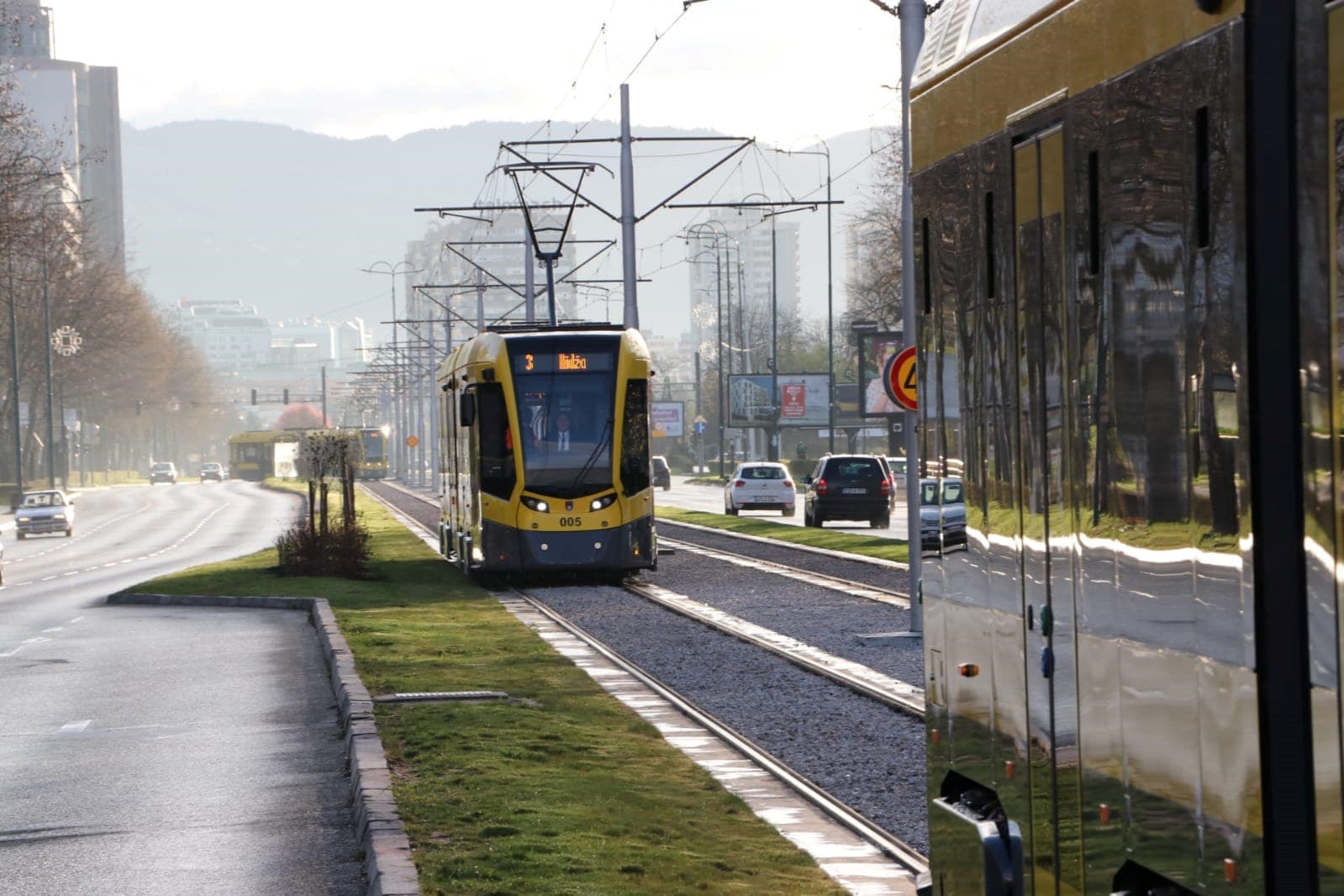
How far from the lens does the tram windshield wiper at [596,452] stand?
28.4 metres

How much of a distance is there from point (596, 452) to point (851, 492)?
22921 millimetres

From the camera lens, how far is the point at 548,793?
A: 1101cm

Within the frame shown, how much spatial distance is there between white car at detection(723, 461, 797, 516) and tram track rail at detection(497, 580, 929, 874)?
4095 cm

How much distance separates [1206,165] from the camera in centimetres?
382

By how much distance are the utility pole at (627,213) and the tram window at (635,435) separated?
11.1 meters

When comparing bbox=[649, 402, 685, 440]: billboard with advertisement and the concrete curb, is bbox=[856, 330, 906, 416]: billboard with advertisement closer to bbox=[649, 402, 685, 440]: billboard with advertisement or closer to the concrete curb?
the concrete curb

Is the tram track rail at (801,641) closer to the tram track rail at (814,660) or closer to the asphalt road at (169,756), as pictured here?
the tram track rail at (814,660)

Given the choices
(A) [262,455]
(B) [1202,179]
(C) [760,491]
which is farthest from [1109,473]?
(A) [262,455]

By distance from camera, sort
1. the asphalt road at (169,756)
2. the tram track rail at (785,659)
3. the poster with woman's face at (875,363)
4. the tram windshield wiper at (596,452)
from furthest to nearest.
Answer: the poster with woman's face at (875,363) < the tram windshield wiper at (596,452) < the tram track rail at (785,659) < the asphalt road at (169,756)

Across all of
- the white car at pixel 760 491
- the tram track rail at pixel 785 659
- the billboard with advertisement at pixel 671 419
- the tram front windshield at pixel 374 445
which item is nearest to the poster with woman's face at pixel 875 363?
the white car at pixel 760 491

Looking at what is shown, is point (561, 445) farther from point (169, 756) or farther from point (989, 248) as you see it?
point (989, 248)

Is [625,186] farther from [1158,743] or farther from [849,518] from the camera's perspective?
[1158,743]

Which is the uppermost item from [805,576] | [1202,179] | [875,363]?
[875,363]

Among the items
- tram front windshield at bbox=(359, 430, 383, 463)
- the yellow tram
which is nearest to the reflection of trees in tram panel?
tram front windshield at bbox=(359, 430, 383, 463)
